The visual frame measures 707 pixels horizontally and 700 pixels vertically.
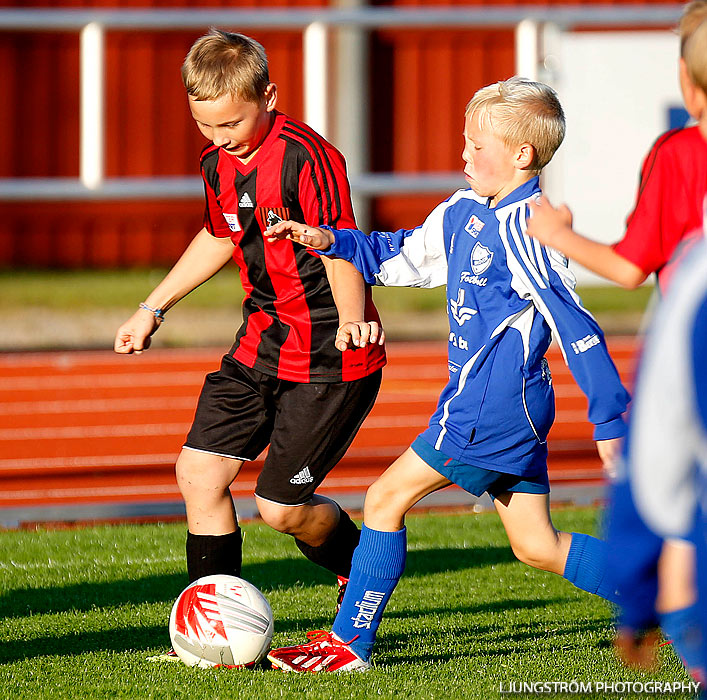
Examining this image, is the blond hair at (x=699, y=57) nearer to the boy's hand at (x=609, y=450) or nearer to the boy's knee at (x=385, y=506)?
the boy's hand at (x=609, y=450)

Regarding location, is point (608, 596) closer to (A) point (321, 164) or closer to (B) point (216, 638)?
(B) point (216, 638)

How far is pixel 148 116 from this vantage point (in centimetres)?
2078

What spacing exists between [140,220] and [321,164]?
15.9 metres

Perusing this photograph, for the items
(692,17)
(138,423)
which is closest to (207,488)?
(692,17)

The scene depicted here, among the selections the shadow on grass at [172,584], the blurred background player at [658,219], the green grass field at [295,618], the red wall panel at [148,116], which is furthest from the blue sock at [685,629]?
the red wall panel at [148,116]

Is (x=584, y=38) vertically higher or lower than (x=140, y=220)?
higher

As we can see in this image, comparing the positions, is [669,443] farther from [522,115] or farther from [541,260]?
[522,115]

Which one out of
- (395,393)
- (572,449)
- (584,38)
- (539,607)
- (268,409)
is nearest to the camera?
(268,409)

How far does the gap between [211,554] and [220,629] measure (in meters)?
0.36

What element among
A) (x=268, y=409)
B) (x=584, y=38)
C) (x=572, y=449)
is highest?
(x=584, y=38)

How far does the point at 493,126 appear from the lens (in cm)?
351

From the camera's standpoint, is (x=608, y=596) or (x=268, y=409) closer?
(x=608, y=596)

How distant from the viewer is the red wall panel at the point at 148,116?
19516 mm

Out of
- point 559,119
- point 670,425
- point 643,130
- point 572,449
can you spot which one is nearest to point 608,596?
point 559,119
